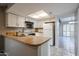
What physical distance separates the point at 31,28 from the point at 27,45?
21 centimetres

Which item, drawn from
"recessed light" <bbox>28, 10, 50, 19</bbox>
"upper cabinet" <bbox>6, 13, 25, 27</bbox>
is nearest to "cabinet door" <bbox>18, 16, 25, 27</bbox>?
"upper cabinet" <bbox>6, 13, 25, 27</bbox>

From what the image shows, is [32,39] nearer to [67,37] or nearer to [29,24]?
[29,24]

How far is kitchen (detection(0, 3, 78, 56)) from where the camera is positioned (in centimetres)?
127

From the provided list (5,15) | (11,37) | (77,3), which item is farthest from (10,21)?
(77,3)

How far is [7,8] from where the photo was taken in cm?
128

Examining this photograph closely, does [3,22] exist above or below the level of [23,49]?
above

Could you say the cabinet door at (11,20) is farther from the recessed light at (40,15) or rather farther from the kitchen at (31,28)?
the recessed light at (40,15)

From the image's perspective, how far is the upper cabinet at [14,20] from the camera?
1305 mm

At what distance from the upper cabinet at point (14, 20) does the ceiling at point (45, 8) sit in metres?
0.06

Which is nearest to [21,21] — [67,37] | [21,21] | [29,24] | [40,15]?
[21,21]

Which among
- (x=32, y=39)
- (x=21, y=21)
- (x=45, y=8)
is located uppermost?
(x=45, y=8)

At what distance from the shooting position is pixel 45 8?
1.29m

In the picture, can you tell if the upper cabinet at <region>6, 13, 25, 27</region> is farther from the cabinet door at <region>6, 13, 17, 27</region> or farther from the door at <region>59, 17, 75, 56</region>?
the door at <region>59, 17, 75, 56</region>

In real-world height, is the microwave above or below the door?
above
